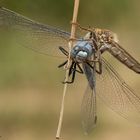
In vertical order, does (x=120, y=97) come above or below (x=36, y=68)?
below

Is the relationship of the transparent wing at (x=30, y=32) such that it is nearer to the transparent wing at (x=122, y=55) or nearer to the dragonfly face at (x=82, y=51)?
the dragonfly face at (x=82, y=51)

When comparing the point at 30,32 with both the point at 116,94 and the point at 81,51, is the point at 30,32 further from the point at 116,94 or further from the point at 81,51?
the point at 116,94

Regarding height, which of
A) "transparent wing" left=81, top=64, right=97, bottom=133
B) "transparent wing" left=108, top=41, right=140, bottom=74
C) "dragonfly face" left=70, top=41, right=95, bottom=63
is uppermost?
"transparent wing" left=108, top=41, right=140, bottom=74

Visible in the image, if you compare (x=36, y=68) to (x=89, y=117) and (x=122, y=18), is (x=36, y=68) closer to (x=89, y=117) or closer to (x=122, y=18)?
(x=122, y=18)

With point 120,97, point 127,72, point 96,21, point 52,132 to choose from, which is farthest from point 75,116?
point 120,97

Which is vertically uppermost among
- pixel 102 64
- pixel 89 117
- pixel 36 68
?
pixel 36 68

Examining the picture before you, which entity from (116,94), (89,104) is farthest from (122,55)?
(89,104)

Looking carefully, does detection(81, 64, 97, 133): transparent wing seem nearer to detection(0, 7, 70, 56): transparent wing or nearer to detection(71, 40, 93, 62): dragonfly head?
detection(71, 40, 93, 62): dragonfly head

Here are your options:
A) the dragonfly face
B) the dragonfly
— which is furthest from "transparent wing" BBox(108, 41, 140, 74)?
the dragonfly face
